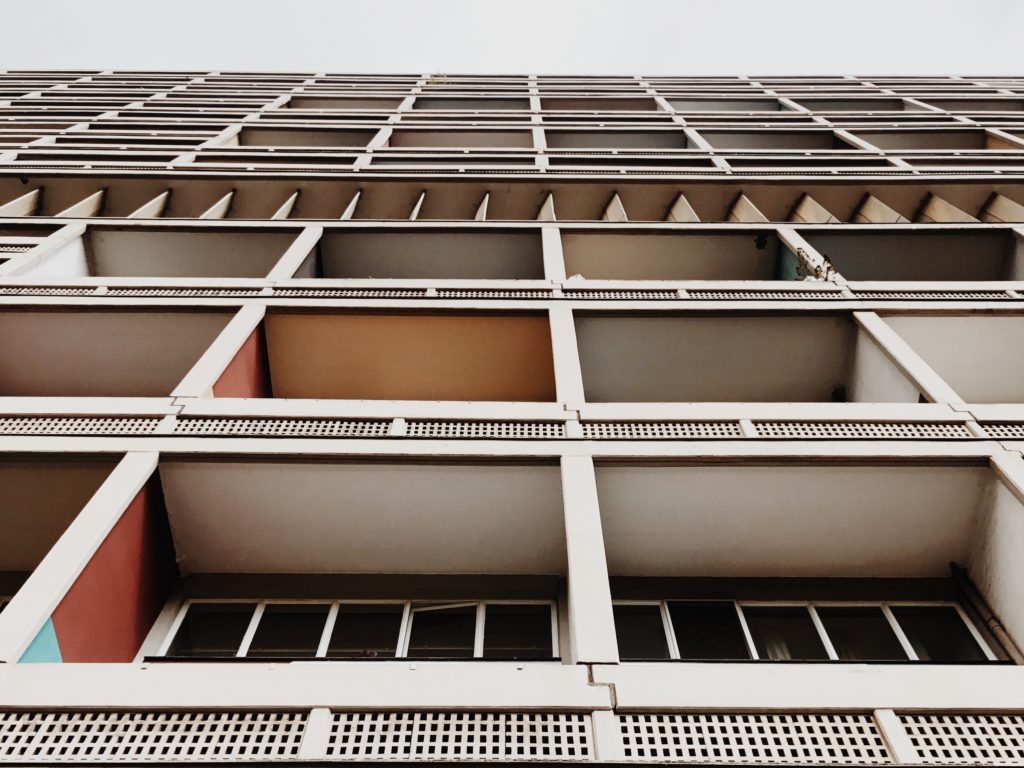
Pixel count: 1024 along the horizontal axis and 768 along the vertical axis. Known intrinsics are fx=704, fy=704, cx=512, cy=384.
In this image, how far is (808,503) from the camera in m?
6.89

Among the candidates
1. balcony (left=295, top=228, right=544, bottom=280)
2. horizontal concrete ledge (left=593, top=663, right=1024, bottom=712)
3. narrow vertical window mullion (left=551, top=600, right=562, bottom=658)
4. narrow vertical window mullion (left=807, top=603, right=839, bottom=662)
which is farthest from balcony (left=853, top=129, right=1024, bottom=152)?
horizontal concrete ledge (left=593, top=663, right=1024, bottom=712)

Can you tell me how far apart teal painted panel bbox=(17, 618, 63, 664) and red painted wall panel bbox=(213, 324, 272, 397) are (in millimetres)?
3290

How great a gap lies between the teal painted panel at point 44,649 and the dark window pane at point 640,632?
4.45 m

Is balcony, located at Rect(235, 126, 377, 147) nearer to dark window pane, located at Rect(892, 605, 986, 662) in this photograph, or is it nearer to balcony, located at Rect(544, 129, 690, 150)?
balcony, located at Rect(544, 129, 690, 150)

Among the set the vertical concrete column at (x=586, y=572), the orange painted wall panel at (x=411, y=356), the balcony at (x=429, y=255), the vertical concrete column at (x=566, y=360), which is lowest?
the vertical concrete column at (x=586, y=572)

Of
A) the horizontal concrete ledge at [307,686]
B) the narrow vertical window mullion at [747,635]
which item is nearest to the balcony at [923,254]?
the narrow vertical window mullion at [747,635]

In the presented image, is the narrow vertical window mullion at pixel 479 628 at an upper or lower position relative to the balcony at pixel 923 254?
lower

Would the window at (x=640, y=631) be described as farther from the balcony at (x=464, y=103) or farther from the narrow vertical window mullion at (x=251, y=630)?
the balcony at (x=464, y=103)

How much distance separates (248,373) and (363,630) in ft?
12.5

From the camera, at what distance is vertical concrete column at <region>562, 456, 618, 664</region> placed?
489cm

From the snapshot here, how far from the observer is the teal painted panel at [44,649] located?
4840 mm

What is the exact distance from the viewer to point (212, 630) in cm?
679

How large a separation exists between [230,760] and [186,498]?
10.7 feet

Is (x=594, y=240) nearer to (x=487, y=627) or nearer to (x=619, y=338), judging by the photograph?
(x=619, y=338)
